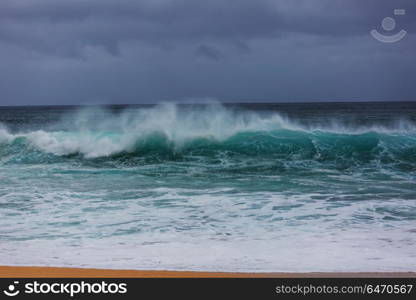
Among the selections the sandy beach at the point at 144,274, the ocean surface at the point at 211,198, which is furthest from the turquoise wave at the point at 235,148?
the sandy beach at the point at 144,274

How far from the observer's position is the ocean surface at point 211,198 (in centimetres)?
533

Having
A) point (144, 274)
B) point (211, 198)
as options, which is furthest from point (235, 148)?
point (144, 274)

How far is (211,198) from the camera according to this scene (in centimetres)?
870

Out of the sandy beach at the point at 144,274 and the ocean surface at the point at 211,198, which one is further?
the ocean surface at the point at 211,198

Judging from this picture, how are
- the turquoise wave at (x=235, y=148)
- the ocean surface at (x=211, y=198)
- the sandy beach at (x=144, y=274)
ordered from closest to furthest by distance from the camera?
the sandy beach at (x=144, y=274)
the ocean surface at (x=211, y=198)
the turquoise wave at (x=235, y=148)

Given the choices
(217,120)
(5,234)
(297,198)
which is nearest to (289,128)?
(217,120)

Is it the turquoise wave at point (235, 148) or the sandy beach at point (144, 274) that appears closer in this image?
the sandy beach at point (144, 274)

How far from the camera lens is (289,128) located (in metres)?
17.3

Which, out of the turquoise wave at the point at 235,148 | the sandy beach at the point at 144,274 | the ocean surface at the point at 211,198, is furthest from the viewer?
the turquoise wave at the point at 235,148

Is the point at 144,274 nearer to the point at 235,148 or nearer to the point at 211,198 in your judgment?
the point at 211,198

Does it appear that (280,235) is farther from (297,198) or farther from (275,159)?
(275,159)

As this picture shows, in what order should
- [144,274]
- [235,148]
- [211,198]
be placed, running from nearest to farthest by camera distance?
[144,274], [211,198], [235,148]

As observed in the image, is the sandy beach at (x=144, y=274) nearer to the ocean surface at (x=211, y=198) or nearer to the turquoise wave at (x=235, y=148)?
the ocean surface at (x=211, y=198)

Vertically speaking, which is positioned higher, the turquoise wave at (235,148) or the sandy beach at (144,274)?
the turquoise wave at (235,148)
